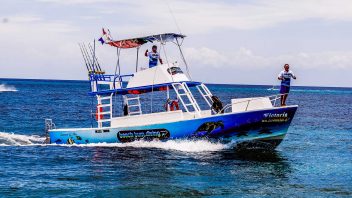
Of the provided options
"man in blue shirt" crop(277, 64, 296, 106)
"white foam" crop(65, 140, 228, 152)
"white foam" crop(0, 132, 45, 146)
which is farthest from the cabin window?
"white foam" crop(0, 132, 45, 146)

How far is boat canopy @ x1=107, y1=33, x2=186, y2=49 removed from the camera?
78.2 feet

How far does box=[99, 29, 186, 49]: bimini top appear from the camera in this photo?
2388 centimetres

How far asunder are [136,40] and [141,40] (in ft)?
0.87

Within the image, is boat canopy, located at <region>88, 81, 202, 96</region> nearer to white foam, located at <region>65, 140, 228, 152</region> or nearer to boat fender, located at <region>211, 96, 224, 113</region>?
boat fender, located at <region>211, 96, 224, 113</region>

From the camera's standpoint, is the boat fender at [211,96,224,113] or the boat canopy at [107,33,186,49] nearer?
the boat fender at [211,96,224,113]

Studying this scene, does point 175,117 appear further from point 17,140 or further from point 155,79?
point 17,140

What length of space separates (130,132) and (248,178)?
8.04 meters

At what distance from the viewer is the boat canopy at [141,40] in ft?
78.2

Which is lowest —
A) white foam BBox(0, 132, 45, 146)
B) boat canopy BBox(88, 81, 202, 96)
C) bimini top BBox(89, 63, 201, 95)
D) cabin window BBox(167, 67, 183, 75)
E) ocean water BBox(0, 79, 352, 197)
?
ocean water BBox(0, 79, 352, 197)

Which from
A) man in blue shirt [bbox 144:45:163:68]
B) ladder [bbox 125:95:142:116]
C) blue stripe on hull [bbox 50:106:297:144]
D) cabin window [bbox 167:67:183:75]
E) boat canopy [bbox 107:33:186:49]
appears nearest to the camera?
blue stripe on hull [bbox 50:106:297:144]

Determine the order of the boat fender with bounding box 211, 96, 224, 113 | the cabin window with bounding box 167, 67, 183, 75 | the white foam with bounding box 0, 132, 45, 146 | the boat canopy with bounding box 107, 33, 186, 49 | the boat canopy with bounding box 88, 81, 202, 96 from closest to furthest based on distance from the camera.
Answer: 1. the boat fender with bounding box 211, 96, 224, 113
2. the boat canopy with bounding box 88, 81, 202, 96
3. the cabin window with bounding box 167, 67, 183, 75
4. the boat canopy with bounding box 107, 33, 186, 49
5. the white foam with bounding box 0, 132, 45, 146

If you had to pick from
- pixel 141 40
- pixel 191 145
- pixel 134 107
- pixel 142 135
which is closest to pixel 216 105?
pixel 191 145

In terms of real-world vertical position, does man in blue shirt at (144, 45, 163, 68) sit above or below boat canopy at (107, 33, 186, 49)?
below

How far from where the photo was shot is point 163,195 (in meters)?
14.6
